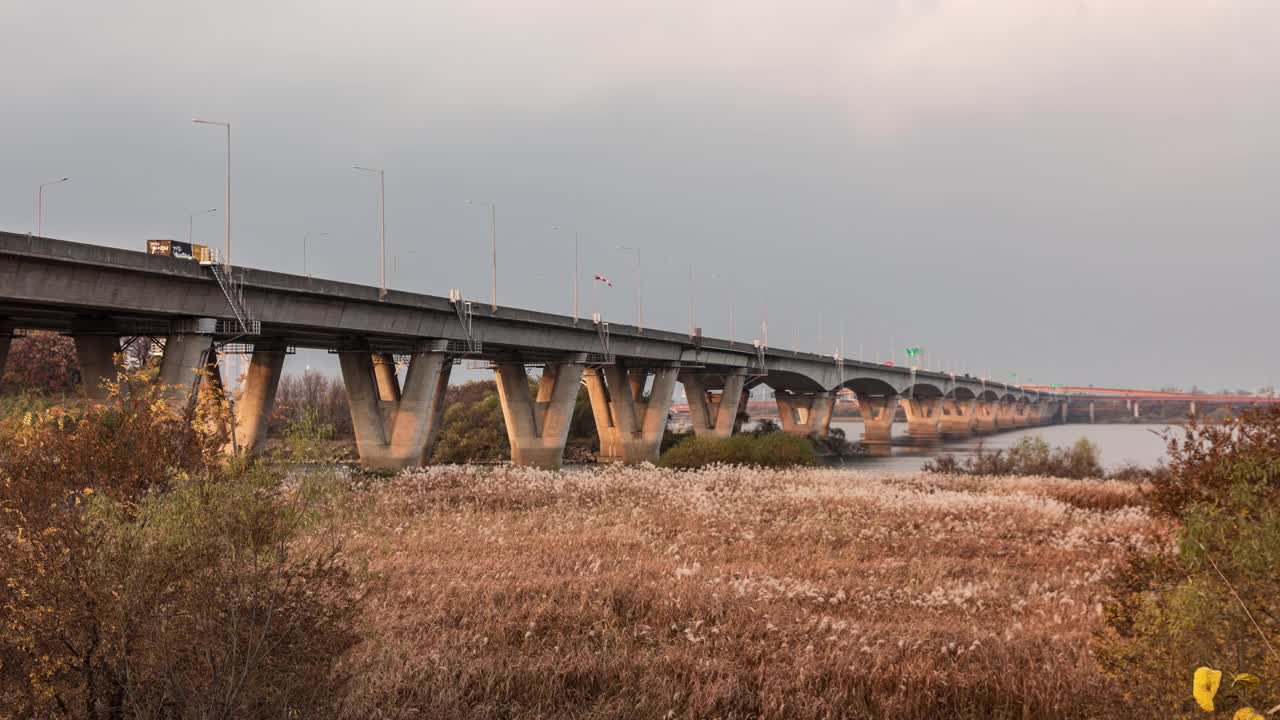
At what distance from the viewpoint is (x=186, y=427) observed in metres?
12.3

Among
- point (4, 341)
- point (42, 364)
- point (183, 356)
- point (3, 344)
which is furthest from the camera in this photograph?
point (42, 364)

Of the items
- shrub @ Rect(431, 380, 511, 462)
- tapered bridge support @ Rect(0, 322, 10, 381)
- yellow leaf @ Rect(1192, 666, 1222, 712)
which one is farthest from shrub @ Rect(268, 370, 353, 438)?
yellow leaf @ Rect(1192, 666, 1222, 712)

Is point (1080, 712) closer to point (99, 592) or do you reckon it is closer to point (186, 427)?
point (99, 592)

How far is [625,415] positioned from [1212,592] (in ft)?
237

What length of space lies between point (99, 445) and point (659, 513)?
Result: 17.5 metres

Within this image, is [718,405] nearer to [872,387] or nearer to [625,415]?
[625,415]

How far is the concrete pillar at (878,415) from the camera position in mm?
145400

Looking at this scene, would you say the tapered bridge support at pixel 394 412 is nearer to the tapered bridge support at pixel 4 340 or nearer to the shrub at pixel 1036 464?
the tapered bridge support at pixel 4 340

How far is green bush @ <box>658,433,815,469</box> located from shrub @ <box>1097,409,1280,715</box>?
4638cm

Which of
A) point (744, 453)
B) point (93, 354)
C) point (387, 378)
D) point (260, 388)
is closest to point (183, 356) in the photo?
point (93, 354)

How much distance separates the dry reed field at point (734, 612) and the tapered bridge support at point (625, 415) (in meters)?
51.6

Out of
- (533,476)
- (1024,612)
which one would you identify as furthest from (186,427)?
(533,476)

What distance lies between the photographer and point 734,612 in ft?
42.3

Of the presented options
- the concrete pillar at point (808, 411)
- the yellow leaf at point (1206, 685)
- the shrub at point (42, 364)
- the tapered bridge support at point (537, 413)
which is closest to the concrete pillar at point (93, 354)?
the tapered bridge support at point (537, 413)
